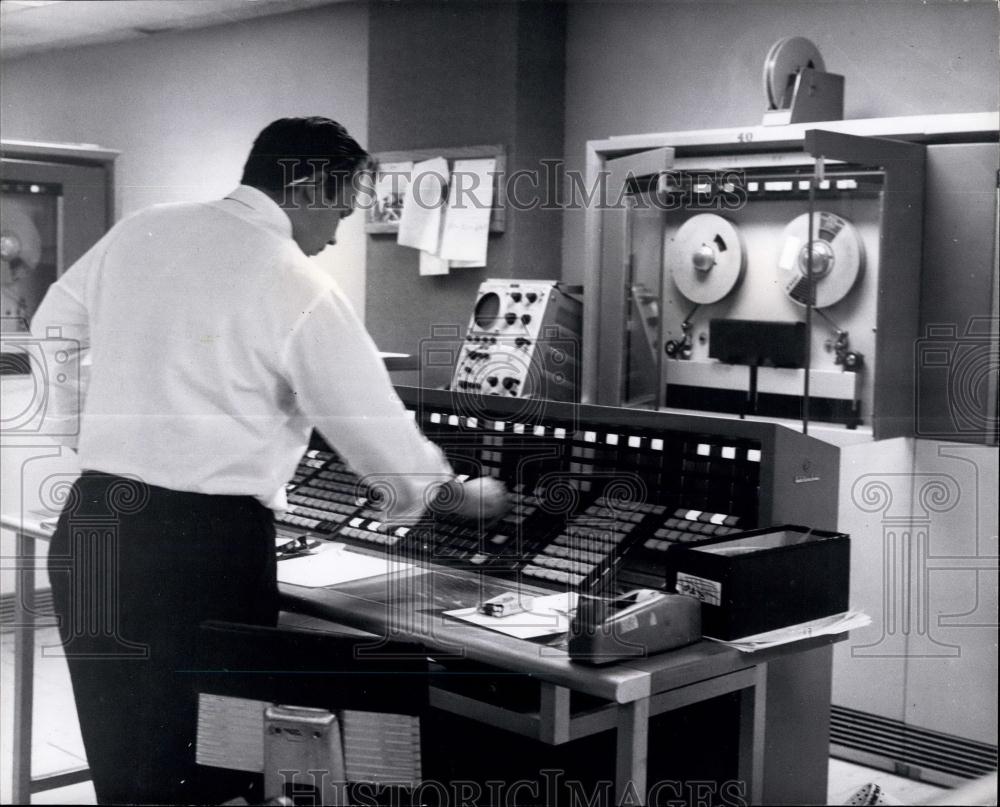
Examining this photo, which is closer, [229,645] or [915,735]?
[229,645]

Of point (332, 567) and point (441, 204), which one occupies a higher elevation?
point (441, 204)

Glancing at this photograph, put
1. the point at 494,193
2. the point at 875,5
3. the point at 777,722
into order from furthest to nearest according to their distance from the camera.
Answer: the point at 875,5 → the point at 777,722 → the point at 494,193

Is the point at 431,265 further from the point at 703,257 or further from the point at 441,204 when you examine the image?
the point at 703,257

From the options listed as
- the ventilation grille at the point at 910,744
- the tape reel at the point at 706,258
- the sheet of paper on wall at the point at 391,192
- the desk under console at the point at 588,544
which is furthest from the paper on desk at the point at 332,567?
the ventilation grille at the point at 910,744

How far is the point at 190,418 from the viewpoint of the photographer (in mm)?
1439

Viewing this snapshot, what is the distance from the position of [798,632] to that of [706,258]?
126 cm

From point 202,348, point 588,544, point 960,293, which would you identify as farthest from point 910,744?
point 202,348

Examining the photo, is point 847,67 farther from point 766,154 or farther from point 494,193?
point 494,193

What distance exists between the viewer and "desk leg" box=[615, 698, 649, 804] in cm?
154

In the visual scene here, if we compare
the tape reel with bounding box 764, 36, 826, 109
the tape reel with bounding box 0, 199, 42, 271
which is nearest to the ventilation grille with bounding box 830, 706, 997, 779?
the tape reel with bounding box 764, 36, 826, 109

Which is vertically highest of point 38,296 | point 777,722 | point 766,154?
point 766,154

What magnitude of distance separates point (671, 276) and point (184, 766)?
1.77 metres

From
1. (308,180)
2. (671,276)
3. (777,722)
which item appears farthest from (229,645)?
(671,276)

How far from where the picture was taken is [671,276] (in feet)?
9.21
